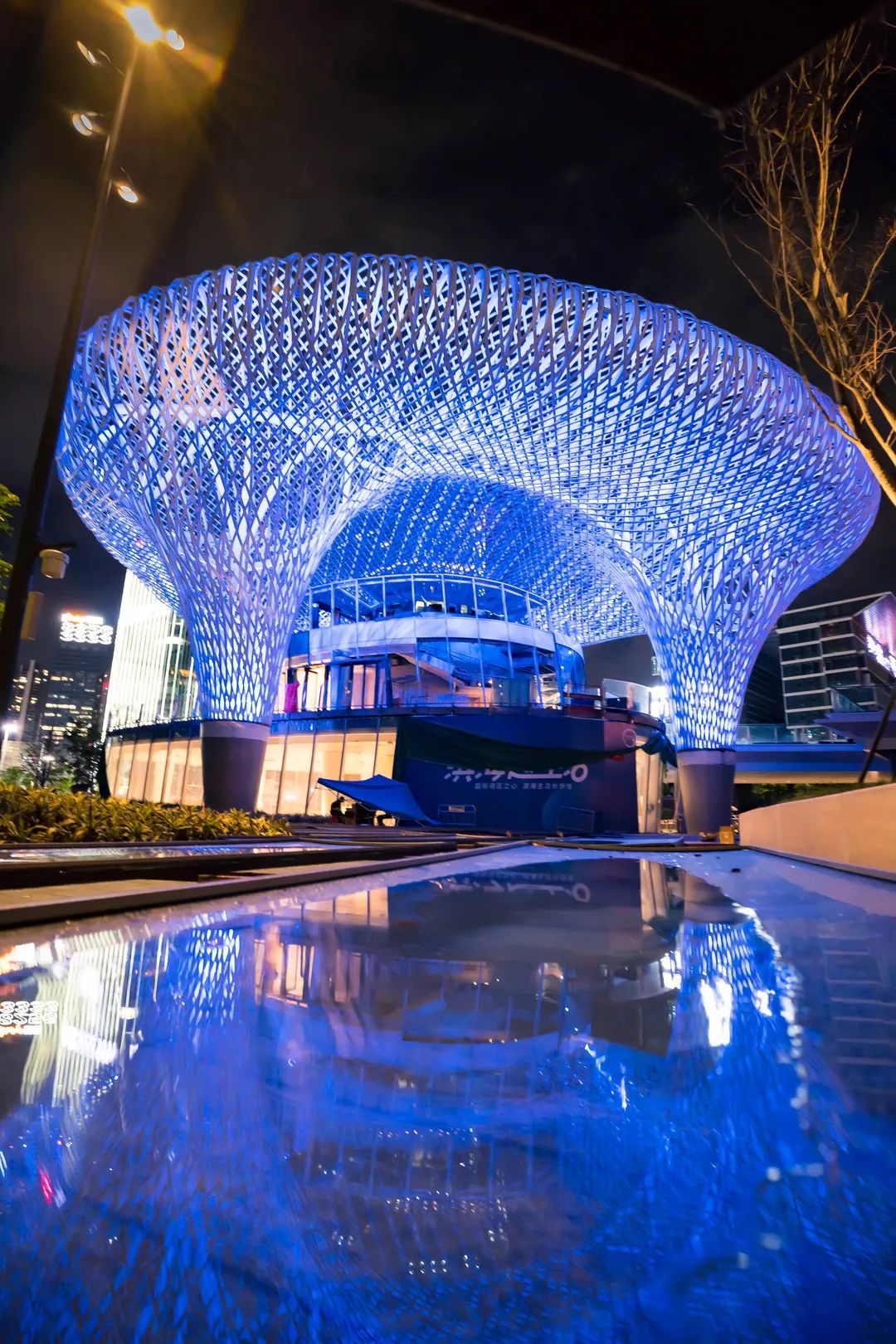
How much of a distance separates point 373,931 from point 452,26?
4.43m

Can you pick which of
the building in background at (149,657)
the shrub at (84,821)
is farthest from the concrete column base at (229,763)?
the building in background at (149,657)

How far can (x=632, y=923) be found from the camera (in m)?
4.96

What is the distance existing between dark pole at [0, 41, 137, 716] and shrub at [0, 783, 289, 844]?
2.42 m

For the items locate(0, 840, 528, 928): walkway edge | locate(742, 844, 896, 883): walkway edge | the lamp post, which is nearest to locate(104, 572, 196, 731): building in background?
locate(742, 844, 896, 883): walkway edge

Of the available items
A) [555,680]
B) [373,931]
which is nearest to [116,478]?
[555,680]

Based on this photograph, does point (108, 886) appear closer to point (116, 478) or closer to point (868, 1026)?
point (868, 1026)

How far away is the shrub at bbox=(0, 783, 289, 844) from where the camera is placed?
8.36 metres

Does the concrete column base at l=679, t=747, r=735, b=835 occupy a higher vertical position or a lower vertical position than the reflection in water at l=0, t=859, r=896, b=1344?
higher

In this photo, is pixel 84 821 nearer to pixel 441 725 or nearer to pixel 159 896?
pixel 159 896

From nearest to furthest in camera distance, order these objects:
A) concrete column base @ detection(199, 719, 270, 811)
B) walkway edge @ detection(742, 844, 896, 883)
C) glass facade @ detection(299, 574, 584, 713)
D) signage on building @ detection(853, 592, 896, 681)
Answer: walkway edge @ detection(742, 844, 896, 883)
signage on building @ detection(853, 592, 896, 681)
concrete column base @ detection(199, 719, 270, 811)
glass facade @ detection(299, 574, 584, 713)

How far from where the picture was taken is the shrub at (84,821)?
27.4 feet

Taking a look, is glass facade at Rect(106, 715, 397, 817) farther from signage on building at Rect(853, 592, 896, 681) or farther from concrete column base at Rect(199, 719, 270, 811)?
signage on building at Rect(853, 592, 896, 681)

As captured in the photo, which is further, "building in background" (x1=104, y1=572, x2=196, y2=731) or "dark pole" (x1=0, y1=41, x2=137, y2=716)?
"building in background" (x1=104, y1=572, x2=196, y2=731)

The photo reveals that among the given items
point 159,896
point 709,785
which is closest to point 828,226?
point 159,896
